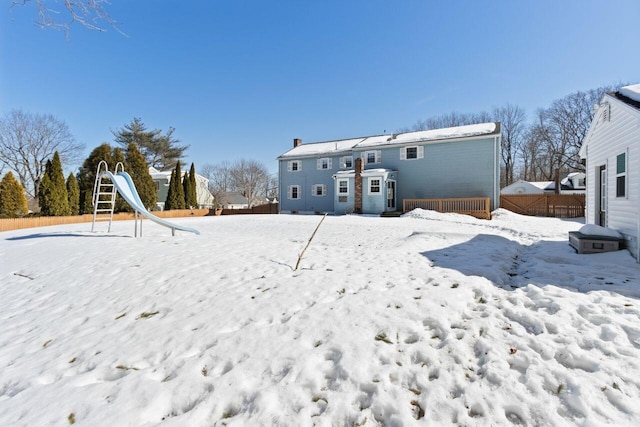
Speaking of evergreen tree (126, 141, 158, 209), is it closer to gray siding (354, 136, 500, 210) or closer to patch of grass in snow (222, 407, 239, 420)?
gray siding (354, 136, 500, 210)

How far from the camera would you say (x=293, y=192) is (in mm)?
26234

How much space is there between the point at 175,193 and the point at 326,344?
78.1 ft

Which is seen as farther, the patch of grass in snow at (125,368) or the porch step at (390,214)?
the porch step at (390,214)

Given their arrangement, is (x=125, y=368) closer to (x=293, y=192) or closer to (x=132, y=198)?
(x=132, y=198)

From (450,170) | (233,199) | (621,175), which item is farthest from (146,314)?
(233,199)

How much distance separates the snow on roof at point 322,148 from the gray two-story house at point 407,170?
18 cm

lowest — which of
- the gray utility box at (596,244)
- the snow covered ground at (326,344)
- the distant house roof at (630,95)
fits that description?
the snow covered ground at (326,344)

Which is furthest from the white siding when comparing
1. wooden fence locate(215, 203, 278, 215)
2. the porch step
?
wooden fence locate(215, 203, 278, 215)

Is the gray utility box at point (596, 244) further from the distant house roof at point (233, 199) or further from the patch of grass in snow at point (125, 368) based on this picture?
the distant house roof at point (233, 199)

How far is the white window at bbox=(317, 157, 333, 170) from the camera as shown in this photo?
81.0 ft

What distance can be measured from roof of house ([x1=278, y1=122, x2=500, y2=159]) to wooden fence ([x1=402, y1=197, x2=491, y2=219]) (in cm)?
411

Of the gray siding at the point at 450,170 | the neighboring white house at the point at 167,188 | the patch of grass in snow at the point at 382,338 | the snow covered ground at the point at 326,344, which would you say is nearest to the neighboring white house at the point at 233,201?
the neighboring white house at the point at 167,188

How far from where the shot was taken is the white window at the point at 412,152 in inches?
806

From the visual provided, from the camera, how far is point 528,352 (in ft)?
8.66
